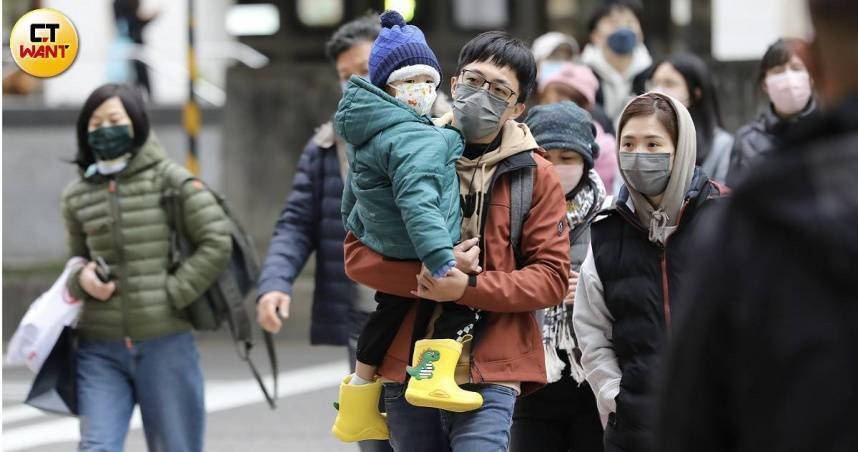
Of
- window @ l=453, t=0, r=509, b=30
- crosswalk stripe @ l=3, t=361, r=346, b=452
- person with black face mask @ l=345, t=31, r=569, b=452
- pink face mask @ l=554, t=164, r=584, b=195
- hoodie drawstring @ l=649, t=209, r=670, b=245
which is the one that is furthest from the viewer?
window @ l=453, t=0, r=509, b=30

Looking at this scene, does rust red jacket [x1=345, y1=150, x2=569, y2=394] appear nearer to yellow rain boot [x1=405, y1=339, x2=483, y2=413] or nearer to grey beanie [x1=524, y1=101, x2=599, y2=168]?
yellow rain boot [x1=405, y1=339, x2=483, y2=413]

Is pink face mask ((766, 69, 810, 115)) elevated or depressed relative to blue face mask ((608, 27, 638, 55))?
depressed

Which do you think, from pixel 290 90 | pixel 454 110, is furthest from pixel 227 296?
pixel 290 90

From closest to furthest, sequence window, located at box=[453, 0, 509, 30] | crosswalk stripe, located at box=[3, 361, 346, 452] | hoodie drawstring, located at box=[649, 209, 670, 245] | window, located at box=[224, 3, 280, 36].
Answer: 1. hoodie drawstring, located at box=[649, 209, 670, 245]
2. crosswalk stripe, located at box=[3, 361, 346, 452]
3. window, located at box=[453, 0, 509, 30]
4. window, located at box=[224, 3, 280, 36]

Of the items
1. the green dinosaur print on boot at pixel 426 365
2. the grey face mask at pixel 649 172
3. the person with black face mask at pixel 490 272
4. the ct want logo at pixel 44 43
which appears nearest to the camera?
the green dinosaur print on boot at pixel 426 365

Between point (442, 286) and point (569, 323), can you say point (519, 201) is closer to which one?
point (442, 286)

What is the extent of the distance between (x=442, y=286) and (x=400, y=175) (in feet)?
1.03

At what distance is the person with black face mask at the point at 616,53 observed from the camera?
931 centimetres

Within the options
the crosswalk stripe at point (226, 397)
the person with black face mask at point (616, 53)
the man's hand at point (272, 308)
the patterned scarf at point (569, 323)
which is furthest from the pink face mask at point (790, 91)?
the crosswalk stripe at point (226, 397)

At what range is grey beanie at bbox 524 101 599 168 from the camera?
5531mm

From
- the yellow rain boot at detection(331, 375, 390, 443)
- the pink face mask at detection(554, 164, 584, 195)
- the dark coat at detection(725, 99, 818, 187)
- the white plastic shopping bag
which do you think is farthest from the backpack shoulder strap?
the dark coat at detection(725, 99, 818, 187)

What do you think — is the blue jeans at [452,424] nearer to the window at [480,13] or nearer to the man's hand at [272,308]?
the man's hand at [272,308]

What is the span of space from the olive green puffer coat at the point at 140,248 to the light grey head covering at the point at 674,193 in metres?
2.15

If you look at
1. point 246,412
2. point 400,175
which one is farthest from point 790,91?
point 246,412
